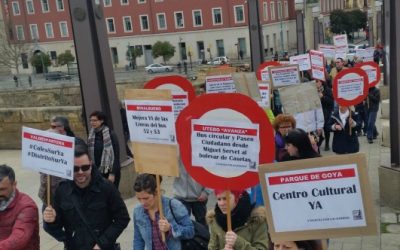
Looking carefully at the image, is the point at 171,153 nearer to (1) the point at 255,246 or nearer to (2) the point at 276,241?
(1) the point at 255,246

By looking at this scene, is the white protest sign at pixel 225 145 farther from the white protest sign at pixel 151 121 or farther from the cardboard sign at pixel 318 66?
the cardboard sign at pixel 318 66

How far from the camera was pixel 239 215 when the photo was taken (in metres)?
3.71

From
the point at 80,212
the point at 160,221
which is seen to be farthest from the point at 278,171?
the point at 80,212

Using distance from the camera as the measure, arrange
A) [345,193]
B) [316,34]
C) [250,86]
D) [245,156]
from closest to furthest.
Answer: [345,193], [245,156], [250,86], [316,34]

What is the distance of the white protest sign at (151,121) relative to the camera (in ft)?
14.9

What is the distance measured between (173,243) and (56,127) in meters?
3.12

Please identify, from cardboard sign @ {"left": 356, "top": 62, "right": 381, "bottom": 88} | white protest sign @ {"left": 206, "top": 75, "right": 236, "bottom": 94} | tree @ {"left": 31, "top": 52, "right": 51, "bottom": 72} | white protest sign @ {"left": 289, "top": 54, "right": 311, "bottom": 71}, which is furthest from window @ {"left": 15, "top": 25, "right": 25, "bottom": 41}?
cardboard sign @ {"left": 356, "top": 62, "right": 381, "bottom": 88}

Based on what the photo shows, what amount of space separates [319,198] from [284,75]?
7.81 meters

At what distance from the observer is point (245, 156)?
364 centimetres

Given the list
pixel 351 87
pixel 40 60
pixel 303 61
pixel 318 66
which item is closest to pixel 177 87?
pixel 351 87

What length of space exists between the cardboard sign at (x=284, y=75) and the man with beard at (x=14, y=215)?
7317 mm

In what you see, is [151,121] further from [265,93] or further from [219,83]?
[219,83]

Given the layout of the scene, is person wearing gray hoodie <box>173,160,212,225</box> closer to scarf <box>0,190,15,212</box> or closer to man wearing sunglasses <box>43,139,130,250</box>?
man wearing sunglasses <box>43,139,130,250</box>

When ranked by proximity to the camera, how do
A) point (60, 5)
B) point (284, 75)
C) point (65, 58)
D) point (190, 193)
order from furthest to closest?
point (60, 5)
point (65, 58)
point (284, 75)
point (190, 193)
